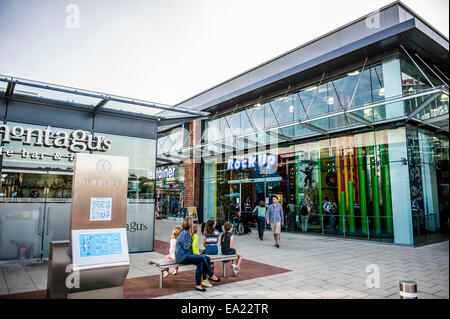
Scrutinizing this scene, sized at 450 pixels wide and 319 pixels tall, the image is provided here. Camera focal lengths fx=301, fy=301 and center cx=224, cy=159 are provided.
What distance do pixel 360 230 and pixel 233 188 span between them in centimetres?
875

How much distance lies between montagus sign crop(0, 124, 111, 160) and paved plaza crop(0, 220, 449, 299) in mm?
3058

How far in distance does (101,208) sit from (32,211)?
16.8ft

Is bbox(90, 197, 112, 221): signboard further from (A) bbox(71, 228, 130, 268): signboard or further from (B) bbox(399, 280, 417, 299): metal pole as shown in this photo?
(B) bbox(399, 280, 417, 299): metal pole

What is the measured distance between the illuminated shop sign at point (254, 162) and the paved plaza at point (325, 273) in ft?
22.6

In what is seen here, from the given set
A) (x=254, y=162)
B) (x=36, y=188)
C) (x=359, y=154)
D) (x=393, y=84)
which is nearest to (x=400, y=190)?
(x=359, y=154)

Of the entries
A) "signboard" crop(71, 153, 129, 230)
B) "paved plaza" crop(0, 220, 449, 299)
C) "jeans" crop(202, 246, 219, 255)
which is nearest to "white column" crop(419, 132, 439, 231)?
"paved plaza" crop(0, 220, 449, 299)

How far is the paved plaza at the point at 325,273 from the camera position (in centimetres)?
559

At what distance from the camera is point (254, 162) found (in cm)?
1823

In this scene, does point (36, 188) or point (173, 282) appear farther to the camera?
point (36, 188)

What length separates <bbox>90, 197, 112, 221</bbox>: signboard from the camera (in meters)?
4.68

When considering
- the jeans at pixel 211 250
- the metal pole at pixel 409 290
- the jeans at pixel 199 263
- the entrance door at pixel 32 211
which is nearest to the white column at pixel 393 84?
the jeans at pixel 211 250

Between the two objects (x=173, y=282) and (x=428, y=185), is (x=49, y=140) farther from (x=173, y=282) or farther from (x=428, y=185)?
(x=428, y=185)
